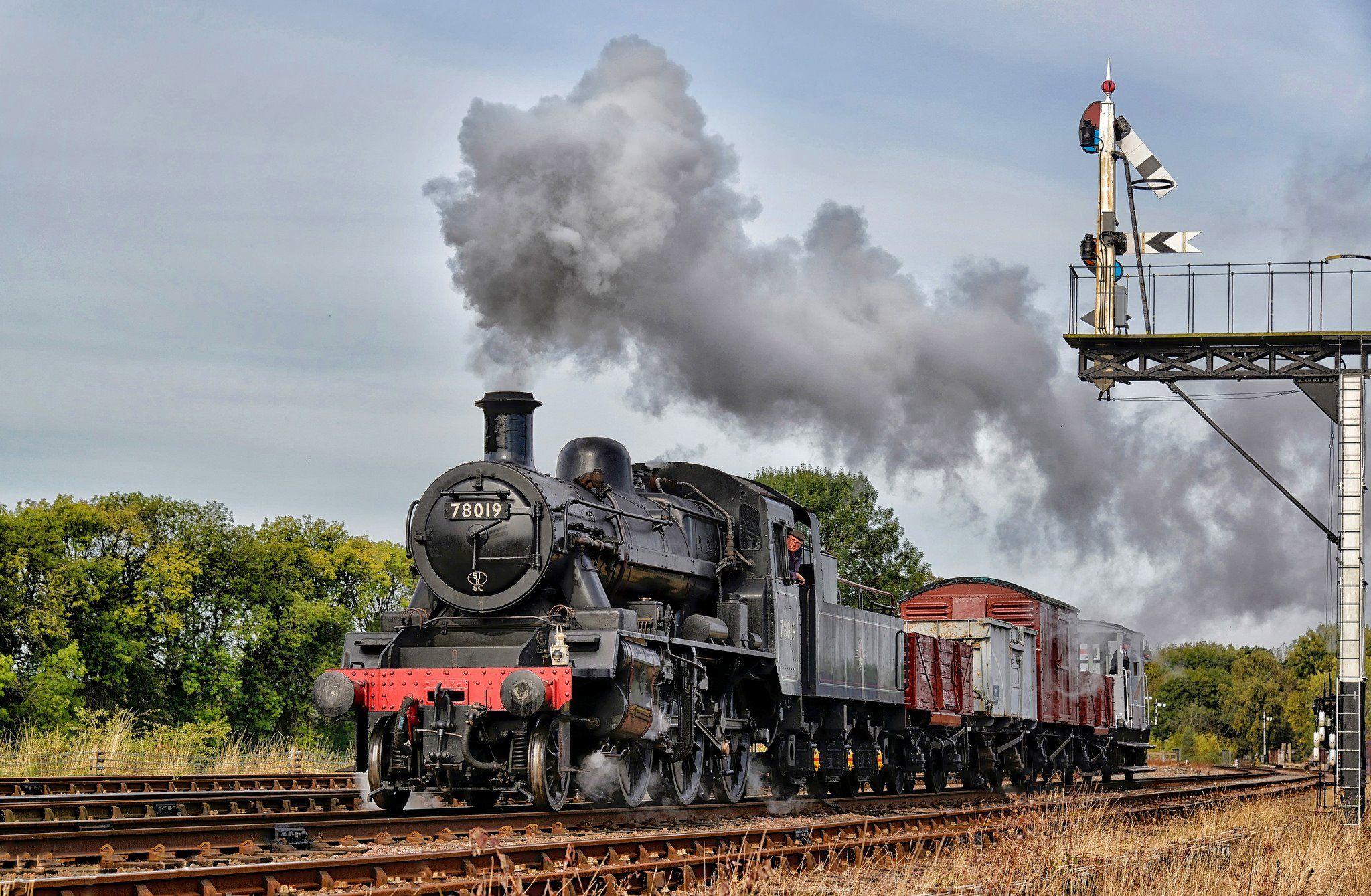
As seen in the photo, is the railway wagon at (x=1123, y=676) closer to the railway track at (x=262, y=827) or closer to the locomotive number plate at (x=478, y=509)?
the railway track at (x=262, y=827)

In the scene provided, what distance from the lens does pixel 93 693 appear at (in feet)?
129

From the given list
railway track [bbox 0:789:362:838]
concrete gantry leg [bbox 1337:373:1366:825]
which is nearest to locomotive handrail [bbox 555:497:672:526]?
railway track [bbox 0:789:362:838]

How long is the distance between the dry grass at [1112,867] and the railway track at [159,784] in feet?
30.5

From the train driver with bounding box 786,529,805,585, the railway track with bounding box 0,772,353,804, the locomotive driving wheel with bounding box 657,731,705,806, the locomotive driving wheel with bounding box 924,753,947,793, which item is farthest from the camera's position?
the locomotive driving wheel with bounding box 924,753,947,793

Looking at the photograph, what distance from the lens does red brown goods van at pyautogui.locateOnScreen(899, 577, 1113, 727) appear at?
2662 centimetres

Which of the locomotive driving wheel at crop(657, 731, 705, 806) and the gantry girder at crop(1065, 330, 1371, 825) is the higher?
the gantry girder at crop(1065, 330, 1371, 825)

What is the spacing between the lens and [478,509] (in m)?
14.4

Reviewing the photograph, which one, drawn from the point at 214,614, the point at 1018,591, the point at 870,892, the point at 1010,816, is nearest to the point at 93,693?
the point at 214,614

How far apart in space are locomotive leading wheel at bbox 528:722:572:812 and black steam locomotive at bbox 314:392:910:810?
0.02m

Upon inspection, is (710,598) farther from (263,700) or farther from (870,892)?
(263,700)

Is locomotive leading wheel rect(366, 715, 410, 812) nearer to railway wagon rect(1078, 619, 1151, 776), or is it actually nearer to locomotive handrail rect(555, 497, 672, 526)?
locomotive handrail rect(555, 497, 672, 526)

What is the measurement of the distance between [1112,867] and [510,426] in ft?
23.0

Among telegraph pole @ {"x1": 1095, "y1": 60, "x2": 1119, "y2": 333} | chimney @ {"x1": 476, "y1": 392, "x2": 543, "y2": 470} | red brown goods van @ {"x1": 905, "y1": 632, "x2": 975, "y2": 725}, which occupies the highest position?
telegraph pole @ {"x1": 1095, "y1": 60, "x2": 1119, "y2": 333}

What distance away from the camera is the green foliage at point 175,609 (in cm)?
3822
